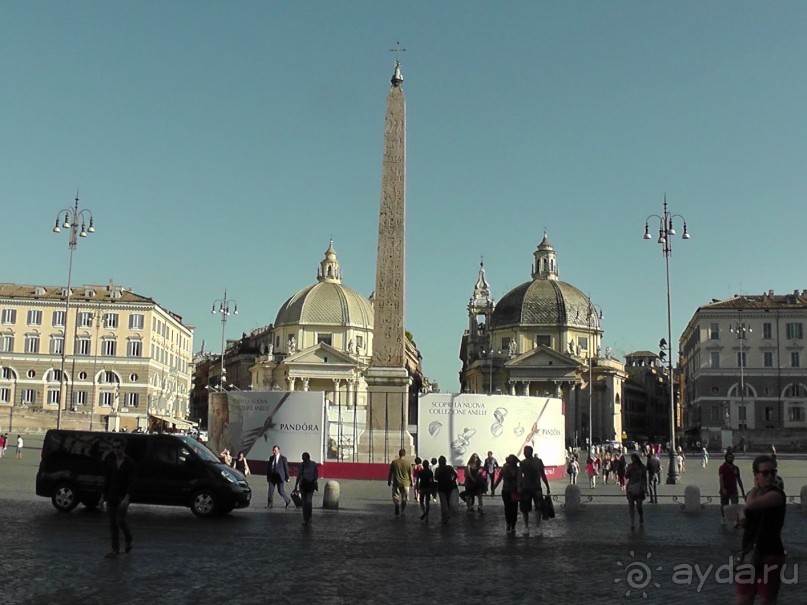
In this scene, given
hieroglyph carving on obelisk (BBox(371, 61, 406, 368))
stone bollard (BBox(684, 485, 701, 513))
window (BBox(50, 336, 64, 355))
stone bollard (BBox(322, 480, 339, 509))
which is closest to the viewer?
stone bollard (BBox(322, 480, 339, 509))

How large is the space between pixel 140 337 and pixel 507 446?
47771 millimetres

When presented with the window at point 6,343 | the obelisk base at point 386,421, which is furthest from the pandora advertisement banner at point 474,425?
the window at point 6,343

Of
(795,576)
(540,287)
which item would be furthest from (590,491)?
(540,287)

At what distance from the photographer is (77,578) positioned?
31.9 feet

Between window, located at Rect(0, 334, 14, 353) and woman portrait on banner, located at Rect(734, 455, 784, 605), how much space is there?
71687 millimetres

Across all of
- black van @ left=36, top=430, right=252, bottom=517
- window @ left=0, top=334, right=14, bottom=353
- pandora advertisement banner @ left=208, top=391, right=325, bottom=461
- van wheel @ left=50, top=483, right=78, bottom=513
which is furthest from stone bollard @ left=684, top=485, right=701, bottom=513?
window @ left=0, top=334, right=14, bottom=353

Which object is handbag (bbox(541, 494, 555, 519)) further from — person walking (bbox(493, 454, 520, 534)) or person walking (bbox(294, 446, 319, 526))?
person walking (bbox(294, 446, 319, 526))

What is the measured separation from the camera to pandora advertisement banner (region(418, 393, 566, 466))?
30.0 m

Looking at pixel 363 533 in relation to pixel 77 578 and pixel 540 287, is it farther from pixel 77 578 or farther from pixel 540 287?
pixel 540 287

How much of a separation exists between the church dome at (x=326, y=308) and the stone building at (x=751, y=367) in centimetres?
3254

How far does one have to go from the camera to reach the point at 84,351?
238 ft

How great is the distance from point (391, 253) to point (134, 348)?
1884 inches

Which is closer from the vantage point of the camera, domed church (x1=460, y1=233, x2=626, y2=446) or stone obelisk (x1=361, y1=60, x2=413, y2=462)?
stone obelisk (x1=361, y1=60, x2=413, y2=462)

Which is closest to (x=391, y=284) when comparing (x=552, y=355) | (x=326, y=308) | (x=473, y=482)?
(x=473, y=482)
